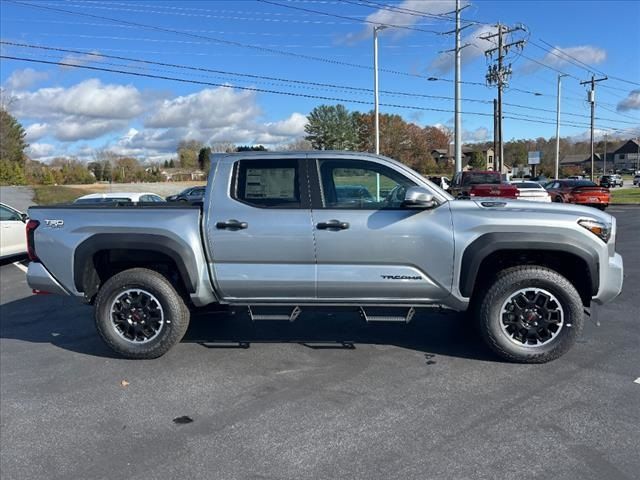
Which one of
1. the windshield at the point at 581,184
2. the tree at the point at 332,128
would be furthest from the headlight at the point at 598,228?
the tree at the point at 332,128

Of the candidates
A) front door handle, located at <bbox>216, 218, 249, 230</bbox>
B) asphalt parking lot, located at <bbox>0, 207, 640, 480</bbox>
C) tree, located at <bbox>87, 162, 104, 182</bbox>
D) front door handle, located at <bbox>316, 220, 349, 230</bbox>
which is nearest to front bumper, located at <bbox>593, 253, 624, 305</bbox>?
asphalt parking lot, located at <bbox>0, 207, 640, 480</bbox>

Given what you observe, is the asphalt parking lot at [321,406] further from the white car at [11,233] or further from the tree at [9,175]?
the tree at [9,175]

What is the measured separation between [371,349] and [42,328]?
4005mm

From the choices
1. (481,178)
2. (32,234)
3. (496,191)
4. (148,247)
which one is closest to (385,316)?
(148,247)

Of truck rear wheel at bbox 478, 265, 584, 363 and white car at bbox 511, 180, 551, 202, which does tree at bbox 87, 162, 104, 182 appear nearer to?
white car at bbox 511, 180, 551, 202

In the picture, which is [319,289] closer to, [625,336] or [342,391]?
[342,391]

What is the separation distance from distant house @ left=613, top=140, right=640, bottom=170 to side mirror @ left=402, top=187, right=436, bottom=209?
153 m

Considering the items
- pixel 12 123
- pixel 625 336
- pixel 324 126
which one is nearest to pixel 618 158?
pixel 324 126

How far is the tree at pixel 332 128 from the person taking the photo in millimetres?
69750

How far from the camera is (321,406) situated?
395 cm

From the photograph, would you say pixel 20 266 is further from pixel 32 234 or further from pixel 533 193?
pixel 533 193

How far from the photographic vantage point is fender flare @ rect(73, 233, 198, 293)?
15.5 feet

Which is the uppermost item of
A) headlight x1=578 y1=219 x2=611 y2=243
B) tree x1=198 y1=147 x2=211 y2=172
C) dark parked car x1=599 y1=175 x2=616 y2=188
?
tree x1=198 y1=147 x2=211 y2=172

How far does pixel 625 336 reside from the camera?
542 centimetres
